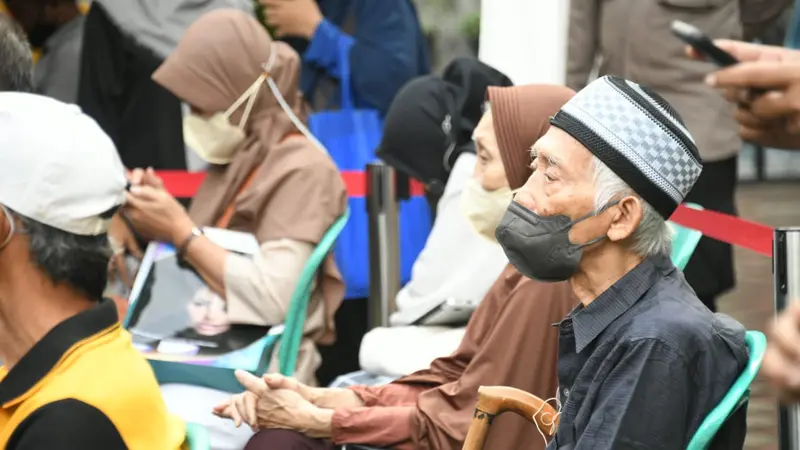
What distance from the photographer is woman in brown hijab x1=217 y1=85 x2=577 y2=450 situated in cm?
296

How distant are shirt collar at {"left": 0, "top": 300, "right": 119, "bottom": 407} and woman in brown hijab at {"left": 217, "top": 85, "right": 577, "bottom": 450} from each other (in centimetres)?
86

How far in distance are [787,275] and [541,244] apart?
0.62m

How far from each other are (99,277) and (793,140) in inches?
53.0

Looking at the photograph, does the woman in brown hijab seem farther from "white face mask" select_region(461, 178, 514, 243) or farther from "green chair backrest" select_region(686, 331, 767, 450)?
"green chair backrest" select_region(686, 331, 767, 450)

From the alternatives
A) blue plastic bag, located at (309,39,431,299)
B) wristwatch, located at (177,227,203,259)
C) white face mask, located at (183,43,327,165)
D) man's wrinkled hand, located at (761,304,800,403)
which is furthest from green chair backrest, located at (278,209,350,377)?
man's wrinkled hand, located at (761,304,800,403)

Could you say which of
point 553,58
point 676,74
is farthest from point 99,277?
point 553,58

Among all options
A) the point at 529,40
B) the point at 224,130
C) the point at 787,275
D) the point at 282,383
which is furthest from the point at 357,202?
the point at 787,275

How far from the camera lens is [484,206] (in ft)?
11.6

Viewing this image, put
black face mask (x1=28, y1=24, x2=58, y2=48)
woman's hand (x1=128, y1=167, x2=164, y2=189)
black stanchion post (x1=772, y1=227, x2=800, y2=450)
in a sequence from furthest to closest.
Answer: black face mask (x1=28, y1=24, x2=58, y2=48)
woman's hand (x1=128, y1=167, x2=164, y2=189)
black stanchion post (x1=772, y1=227, x2=800, y2=450)

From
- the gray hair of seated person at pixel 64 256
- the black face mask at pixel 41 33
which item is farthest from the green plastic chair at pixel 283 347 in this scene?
the black face mask at pixel 41 33

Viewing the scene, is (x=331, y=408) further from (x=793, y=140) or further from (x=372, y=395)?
(x=793, y=140)

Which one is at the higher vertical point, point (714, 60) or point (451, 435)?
point (714, 60)

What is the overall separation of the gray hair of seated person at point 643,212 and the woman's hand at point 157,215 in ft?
6.10

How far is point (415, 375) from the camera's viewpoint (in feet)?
11.1
